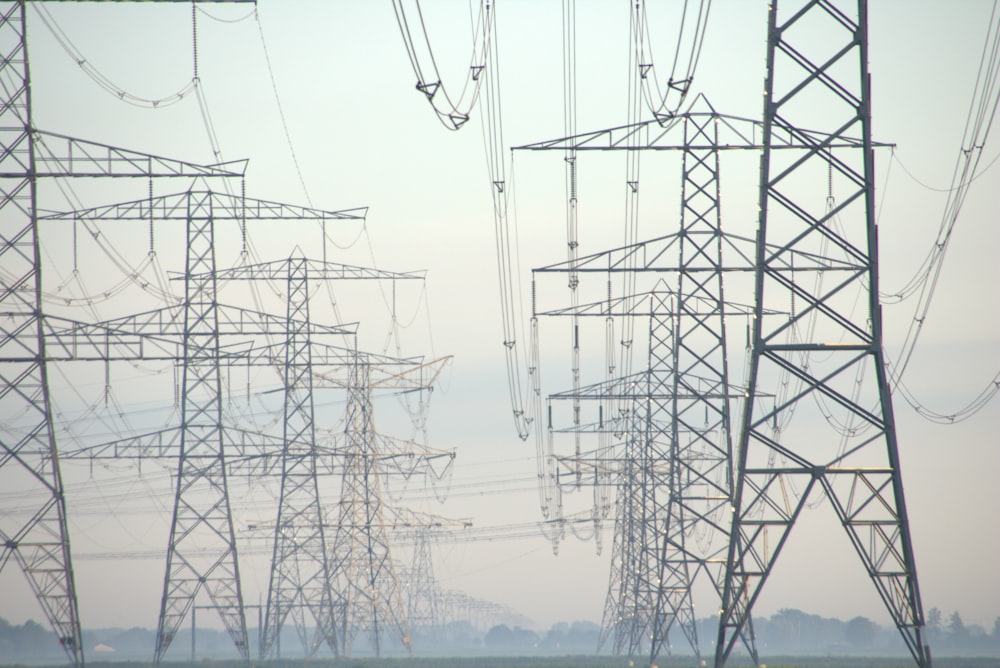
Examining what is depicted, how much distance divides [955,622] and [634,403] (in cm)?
16118

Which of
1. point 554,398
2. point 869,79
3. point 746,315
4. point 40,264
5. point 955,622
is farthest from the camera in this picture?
point 955,622

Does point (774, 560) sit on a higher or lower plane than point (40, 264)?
lower

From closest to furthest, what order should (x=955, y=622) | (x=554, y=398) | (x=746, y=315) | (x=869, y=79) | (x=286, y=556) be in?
(x=869, y=79) → (x=746, y=315) → (x=554, y=398) → (x=286, y=556) → (x=955, y=622)

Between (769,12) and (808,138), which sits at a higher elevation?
(769,12)

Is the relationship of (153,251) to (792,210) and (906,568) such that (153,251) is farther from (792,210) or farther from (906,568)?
(906,568)

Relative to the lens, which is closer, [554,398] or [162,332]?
[162,332]

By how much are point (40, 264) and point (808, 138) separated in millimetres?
16913

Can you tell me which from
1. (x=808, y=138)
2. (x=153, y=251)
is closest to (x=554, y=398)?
(x=153, y=251)

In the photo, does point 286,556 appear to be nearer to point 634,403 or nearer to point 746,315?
point 634,403

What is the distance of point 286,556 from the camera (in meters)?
53.9

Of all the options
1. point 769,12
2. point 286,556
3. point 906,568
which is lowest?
point 906,568

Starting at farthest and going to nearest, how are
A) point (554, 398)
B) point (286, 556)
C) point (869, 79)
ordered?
point (286, 556) < point (554, 398) < point (869, 79)

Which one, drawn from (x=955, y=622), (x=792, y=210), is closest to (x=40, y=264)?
(x=792, y=210)

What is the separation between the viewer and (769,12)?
21656mm
